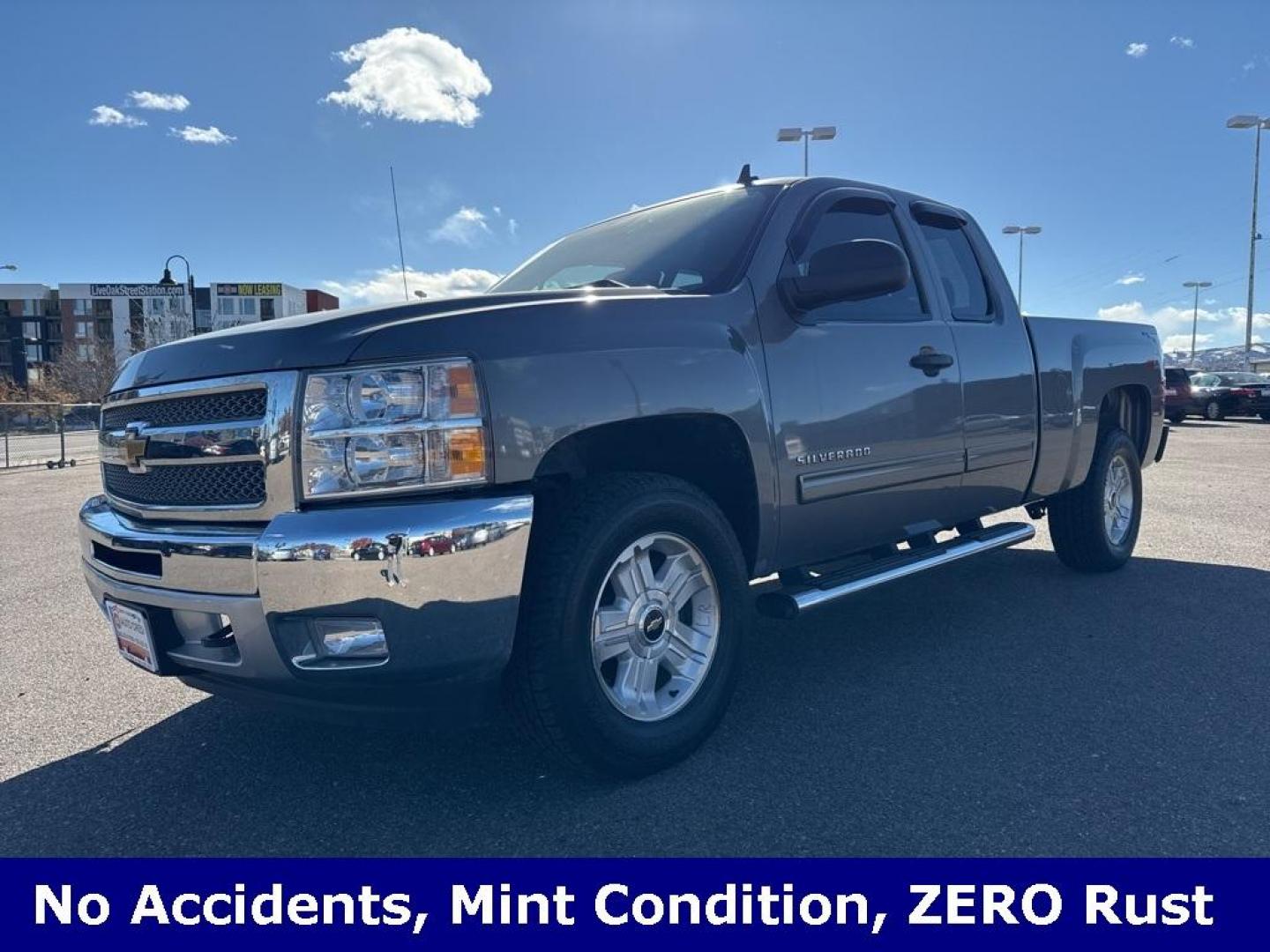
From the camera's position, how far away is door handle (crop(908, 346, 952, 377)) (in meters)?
3.65

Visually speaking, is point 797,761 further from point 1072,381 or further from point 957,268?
point 1072,381

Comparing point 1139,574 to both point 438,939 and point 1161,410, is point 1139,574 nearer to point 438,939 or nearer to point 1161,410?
point 1161,410

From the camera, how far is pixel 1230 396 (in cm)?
2431

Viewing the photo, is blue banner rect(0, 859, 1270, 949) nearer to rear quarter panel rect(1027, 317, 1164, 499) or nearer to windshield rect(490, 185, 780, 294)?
windshield rect(490, 185, 780, 294)

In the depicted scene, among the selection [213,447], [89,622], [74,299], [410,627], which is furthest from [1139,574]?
[74,299]

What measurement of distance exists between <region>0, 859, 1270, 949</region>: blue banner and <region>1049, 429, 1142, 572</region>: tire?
329 centimetres

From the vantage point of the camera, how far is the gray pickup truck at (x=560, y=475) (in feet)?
7.39

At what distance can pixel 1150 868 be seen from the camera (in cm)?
223

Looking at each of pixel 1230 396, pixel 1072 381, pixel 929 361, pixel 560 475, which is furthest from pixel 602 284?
pixel 1230 396

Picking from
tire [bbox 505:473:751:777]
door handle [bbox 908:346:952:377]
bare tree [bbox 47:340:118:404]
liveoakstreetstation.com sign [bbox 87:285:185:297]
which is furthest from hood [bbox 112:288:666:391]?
liveoakstreetstation.com sign [bbox 87:285:185:297]

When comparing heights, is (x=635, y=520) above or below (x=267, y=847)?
above

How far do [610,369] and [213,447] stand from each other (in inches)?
44.1

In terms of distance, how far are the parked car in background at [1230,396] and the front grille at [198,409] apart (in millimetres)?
27271

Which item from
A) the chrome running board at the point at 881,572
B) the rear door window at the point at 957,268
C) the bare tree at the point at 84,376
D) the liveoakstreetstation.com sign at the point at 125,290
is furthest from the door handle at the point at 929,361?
the liveoakstreetstation.com sign at the point at 125,290
